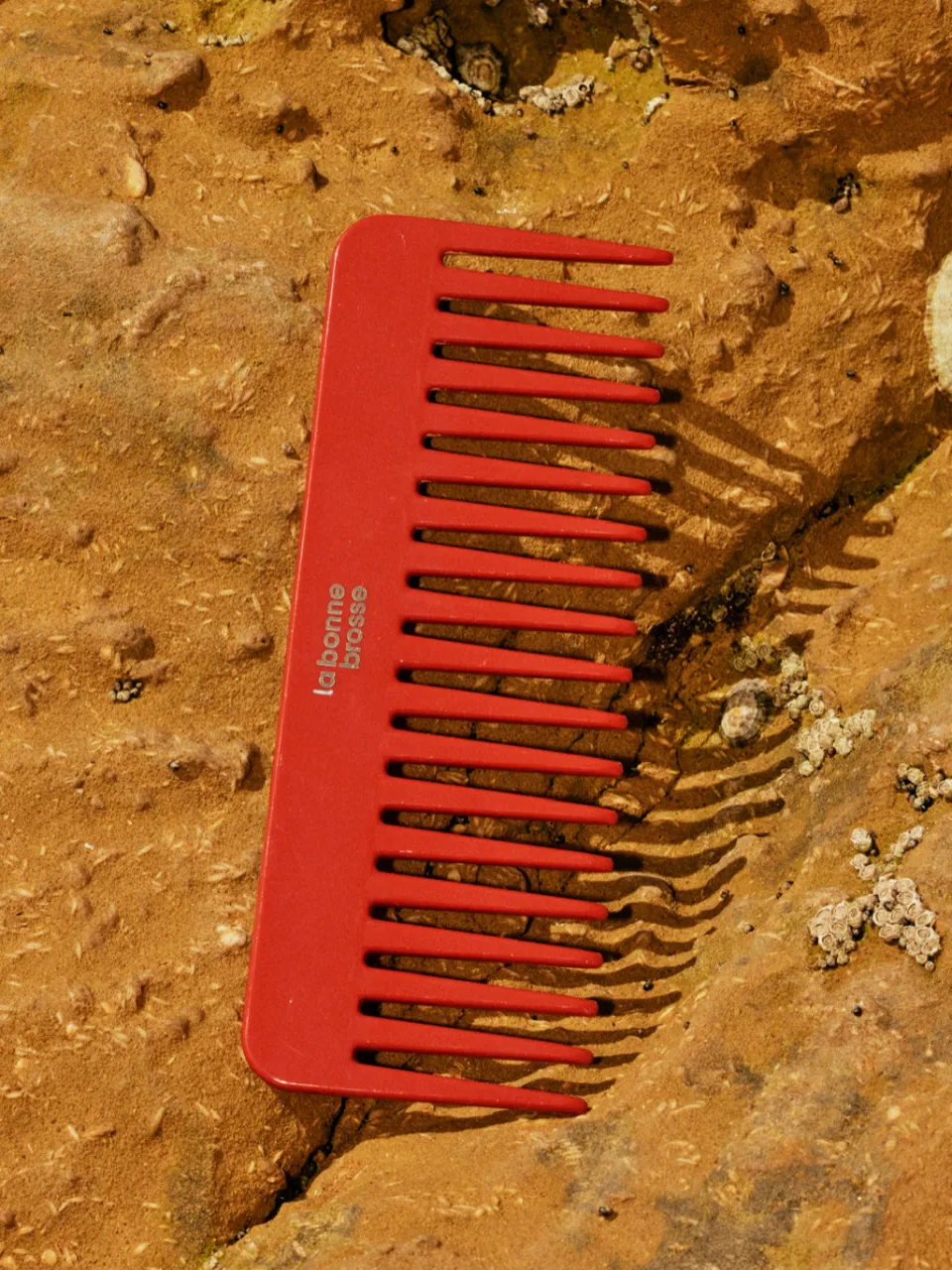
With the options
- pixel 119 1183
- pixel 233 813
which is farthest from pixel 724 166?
pixel 119 1183

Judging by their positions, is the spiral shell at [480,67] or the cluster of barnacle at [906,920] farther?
the spiral shell at [480,67]

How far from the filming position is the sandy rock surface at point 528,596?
5.64 metres

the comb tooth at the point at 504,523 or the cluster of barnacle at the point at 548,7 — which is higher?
the cluster of barnacle at the point at 548,7

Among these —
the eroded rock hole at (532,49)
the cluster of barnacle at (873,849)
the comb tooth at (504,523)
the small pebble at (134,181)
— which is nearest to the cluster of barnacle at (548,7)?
the eroded rock hole at (532,49)

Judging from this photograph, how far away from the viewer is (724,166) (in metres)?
6.26

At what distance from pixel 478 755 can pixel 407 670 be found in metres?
0.52

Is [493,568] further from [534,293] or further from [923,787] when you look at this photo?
[923,787]

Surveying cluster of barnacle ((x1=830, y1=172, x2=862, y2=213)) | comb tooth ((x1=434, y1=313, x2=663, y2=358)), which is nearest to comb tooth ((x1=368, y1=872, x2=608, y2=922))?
comb tooth ((x1=434, y1=313, x2=663, y2=358))

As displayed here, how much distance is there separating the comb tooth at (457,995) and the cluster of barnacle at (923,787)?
1798 millimetres

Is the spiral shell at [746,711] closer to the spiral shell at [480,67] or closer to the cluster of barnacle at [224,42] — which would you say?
the spiral shell at [480,67]

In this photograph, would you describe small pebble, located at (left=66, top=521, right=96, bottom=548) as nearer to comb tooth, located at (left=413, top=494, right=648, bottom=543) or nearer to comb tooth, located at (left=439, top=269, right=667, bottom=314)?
comb tooth, located at (left=413, top=494, right=648, bottom=543)

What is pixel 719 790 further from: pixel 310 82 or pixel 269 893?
pixel 310 82

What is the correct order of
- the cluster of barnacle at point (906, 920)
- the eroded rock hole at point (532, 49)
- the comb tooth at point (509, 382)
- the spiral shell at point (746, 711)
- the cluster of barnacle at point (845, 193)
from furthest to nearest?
the eroded rock hole at point (532, 49)
the cluster of barnacle at point (845, 193)
the spiral shell at point (746, 711)
the comb tooth at point (509, 382)
the cluster of barnacle at point (906, 920)

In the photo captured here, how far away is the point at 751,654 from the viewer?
6359 millimetres
